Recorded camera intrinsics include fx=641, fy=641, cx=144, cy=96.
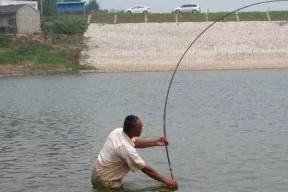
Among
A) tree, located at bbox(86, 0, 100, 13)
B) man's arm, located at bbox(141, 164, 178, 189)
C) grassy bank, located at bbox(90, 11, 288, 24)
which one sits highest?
tree, located at bbox(86, 0, 100, 13)

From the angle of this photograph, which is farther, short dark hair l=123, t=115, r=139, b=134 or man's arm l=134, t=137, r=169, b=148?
man's arm l=134, t=137, r=169, b=148

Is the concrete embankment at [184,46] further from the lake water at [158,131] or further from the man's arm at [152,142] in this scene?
the man's arm at [152,142]

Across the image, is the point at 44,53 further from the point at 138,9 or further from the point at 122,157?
the point at 122,157

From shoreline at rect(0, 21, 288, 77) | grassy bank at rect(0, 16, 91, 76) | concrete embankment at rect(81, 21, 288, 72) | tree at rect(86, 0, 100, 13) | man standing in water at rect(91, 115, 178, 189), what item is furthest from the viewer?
tree at rect(86, 0, 100, 13)

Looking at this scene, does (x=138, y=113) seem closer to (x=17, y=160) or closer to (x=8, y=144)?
(x=8, y=144)

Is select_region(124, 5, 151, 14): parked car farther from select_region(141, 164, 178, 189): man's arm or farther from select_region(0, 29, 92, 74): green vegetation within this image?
select_region(141, 164, 178, 189): man's arm

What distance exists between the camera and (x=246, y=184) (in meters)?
11.9

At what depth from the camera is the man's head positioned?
10.3m

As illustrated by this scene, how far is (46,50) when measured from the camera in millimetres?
55250

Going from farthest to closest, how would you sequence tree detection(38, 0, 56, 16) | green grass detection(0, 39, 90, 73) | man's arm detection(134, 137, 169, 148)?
tree detection(38, 0, 56, 16) → green grass detection(0, 39, 90, 73) → man's arm detection(134, 137, 169, 148)

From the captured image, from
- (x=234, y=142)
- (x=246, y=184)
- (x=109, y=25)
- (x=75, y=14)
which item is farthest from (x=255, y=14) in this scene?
(x=246, y=184)

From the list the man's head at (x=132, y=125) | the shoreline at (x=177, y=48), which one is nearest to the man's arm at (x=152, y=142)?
the man's head at (x=132, y=125)

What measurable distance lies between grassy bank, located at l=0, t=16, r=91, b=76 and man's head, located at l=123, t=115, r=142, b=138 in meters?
41.3

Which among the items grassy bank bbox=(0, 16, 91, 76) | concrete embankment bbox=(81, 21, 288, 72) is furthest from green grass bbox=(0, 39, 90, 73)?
concrete embankment bbox=(81, 21, 288, 72)
